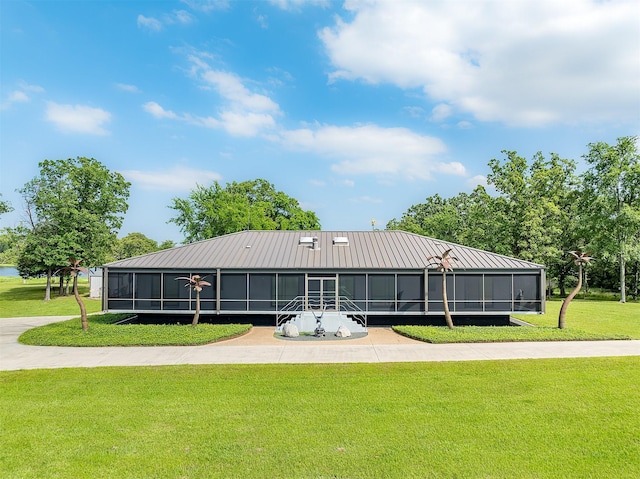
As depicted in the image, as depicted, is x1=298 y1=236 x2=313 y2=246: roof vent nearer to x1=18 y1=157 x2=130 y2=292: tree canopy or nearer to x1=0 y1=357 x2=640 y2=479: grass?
x1=0 y1=357 x2=640 y2=479: grass

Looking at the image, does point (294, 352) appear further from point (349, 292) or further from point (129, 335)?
point (129, 335)

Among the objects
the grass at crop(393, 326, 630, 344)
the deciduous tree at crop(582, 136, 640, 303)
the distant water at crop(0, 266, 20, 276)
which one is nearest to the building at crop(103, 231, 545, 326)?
the grass at crop(393, 326, 630, 344)

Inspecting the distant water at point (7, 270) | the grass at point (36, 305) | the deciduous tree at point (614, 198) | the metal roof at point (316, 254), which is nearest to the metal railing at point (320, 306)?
the metal roof at point (316, 254)

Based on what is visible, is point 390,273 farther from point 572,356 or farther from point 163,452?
point 163,452

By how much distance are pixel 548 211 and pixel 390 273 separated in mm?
23809

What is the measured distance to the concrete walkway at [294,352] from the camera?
13195 mm

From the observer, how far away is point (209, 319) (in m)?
20.8

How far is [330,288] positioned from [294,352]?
6.55 meters

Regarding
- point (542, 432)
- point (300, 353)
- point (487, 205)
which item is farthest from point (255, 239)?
point (487, 205)

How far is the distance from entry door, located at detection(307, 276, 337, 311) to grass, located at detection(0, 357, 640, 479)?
28.7 feet

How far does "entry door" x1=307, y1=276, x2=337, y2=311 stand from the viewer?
20.6 meters

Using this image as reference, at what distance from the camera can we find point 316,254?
71.5ft

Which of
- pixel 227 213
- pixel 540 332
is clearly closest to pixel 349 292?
pixel 540 332

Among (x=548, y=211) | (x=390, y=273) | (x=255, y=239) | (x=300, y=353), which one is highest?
(x=548, y=211)
